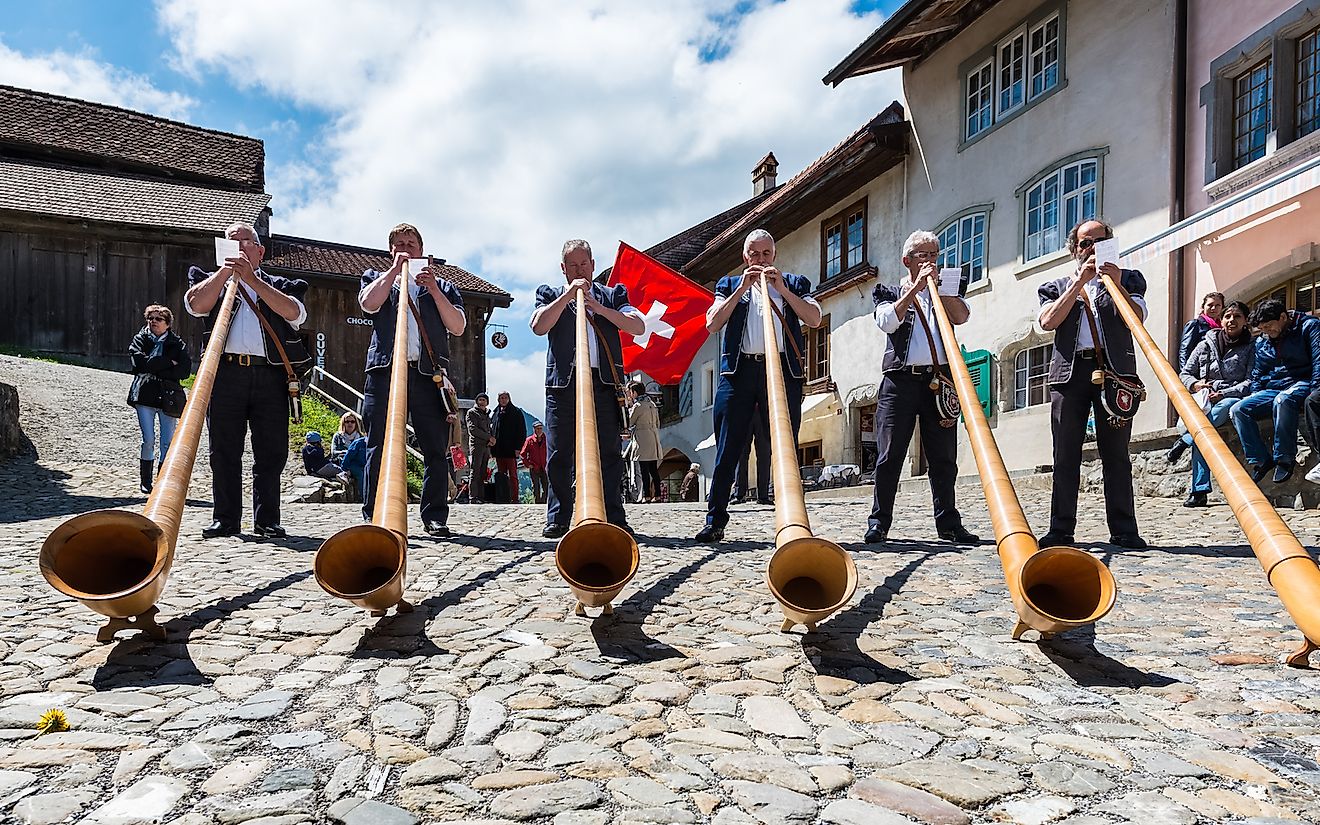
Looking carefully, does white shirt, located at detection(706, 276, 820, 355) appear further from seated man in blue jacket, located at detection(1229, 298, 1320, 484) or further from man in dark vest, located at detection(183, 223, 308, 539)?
seated man in blue jacket, located at detection(1229, 298, 1320, 484)

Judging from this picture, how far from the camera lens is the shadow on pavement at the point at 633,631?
3152 millimetres

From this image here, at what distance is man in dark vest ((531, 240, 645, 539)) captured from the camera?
18.9ft

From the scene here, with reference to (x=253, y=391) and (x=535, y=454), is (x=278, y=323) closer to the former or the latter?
(x=253, y=391)

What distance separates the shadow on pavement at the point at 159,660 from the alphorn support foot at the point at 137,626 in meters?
0.03

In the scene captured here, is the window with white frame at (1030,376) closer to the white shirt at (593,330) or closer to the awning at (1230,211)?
the awning at (1230,211)

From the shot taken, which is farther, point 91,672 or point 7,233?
point 7,233

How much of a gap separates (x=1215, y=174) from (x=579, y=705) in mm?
12497

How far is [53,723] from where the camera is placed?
2422 mm

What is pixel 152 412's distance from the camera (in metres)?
9.16

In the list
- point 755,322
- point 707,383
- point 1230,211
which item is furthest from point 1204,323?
point 707,383

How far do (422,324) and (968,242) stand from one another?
521 inches

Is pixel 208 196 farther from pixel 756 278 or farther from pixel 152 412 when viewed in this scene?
pixel 756 278

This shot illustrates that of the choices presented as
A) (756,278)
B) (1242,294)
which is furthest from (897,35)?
(756,278)

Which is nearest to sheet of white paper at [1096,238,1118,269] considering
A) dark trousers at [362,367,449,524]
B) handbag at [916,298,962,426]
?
handbag at [916,298,962,426]
